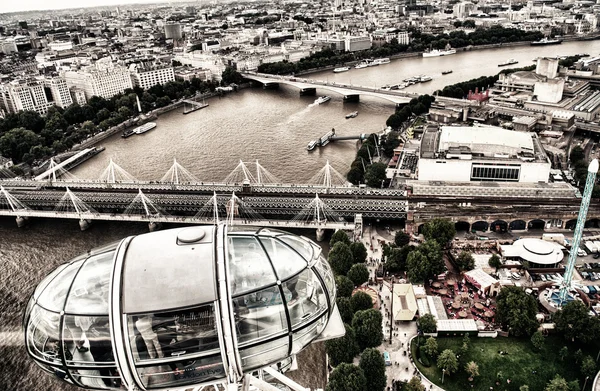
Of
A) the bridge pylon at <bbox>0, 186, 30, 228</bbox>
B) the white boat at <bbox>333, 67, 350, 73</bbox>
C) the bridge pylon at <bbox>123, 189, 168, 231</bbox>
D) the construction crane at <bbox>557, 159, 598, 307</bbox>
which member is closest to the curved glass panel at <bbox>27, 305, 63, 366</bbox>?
the construction crane at <bbox>557, 159, 598, 307</bbox>

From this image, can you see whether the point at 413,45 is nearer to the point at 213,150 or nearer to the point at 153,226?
the point at 213,150

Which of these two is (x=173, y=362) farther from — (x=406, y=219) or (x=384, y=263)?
(x=406, y=219)

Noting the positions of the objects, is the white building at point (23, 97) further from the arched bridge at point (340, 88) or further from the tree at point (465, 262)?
the tree at point (465, 262)

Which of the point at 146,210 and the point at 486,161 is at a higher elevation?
the point at 486,161

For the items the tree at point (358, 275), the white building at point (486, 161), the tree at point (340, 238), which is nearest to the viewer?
the tree at point (358, 275)

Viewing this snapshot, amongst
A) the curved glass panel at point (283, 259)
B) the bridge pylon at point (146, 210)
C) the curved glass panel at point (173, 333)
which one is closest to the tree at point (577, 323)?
the curved glass panel at point (283, 259)

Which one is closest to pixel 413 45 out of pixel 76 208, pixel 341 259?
pixel 76 208
